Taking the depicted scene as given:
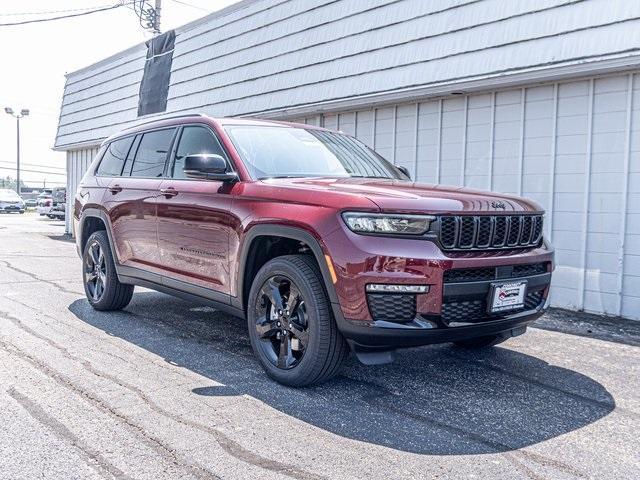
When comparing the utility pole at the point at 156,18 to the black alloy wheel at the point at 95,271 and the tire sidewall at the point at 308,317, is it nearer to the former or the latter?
the black alloy wheel at the point at 95,271

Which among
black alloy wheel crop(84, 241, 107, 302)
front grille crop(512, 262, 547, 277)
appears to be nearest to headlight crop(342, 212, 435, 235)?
front grille crop(512, 262, 547, 277)

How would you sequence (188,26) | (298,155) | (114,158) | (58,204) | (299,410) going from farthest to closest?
(58,204) → (188,26) → (114,158) → (298,155) → (299,410)

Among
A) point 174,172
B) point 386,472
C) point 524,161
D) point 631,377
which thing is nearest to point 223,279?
point 174,172

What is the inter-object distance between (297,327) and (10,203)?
40208 mm

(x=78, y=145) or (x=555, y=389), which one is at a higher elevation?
(x=78, y=145)

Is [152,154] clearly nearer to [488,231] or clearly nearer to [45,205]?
[488,231]

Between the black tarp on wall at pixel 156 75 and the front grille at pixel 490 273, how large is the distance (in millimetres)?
11747

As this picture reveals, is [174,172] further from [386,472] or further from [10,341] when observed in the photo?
[386,472]

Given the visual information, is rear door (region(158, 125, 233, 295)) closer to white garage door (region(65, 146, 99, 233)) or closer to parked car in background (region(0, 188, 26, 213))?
white garage door (region(65, 146, 99, 233))

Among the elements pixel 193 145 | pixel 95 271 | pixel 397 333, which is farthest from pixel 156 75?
pixel 397 333

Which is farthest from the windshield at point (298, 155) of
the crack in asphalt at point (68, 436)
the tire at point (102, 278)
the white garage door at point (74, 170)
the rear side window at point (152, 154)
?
the white garage door at point (74, 170)

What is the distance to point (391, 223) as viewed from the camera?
353cm

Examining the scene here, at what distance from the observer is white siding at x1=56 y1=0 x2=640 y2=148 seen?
254 inches

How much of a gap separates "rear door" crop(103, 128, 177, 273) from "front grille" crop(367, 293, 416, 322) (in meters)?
2.50
